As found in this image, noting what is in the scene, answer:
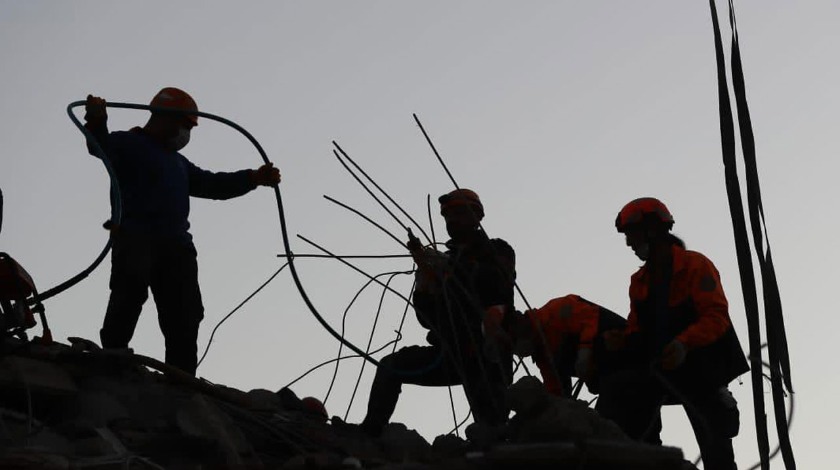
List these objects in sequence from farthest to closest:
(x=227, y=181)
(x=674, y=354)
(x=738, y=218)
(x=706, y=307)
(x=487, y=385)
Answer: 1. (x=227, y=181)
2. (x=487, y=385)
3. (x=706, y=307)
4. (x=674, y=354)
5. (x=738, y=218)

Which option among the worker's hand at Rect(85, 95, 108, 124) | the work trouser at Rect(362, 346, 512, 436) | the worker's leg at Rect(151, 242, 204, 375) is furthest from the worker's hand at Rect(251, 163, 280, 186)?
the work trouser at Rect(362, 346, 512, 436)

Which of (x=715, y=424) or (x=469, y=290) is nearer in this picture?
(x=715, y=424)

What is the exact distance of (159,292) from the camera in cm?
866

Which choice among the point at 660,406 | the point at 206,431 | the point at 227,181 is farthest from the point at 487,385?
the point at 227,181

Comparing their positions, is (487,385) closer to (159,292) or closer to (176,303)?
(176,303)

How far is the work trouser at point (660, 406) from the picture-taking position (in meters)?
7.60

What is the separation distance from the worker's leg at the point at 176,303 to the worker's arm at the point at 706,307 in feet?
8.95

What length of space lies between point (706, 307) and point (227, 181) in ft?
9.96

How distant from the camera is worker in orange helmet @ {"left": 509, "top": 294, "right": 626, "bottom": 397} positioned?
8.19 m

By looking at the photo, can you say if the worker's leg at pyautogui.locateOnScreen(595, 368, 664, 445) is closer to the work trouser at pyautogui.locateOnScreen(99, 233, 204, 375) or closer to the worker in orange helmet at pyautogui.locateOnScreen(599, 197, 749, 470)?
the worker in orange helmet at pyautogui.locateOnScreen(599, 197, 749, 470)

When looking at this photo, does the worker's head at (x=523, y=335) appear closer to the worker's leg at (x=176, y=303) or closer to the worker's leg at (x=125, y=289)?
the worker's leg at (x=176, y=303)

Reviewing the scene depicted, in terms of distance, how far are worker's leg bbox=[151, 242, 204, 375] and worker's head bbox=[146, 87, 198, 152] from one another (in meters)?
0.65

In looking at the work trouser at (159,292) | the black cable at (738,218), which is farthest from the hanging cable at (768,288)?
the work trouser at (159,292)

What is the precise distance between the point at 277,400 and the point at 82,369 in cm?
144
